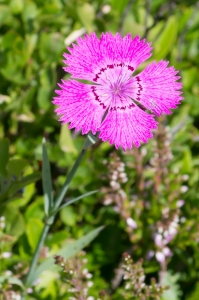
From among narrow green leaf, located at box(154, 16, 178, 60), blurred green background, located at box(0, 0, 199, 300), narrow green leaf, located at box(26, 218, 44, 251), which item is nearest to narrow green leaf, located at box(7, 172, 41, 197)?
blurred green background, located at box(0, 0, 199, 300)

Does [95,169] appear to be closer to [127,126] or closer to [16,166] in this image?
[16,166]

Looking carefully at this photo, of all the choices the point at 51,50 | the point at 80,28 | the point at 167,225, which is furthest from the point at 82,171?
the point at 80,28

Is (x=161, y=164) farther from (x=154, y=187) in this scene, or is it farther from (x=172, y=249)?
(x=172, y=249)

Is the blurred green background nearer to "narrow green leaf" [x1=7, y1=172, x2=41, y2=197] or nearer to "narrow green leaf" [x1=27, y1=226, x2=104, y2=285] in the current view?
"narrow green leaf" [x1=7, y1=172, x2=41, y2=197]

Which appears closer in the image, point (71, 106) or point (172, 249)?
point (71, 106)

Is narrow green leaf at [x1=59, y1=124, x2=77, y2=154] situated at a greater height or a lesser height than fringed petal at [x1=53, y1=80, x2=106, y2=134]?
greater

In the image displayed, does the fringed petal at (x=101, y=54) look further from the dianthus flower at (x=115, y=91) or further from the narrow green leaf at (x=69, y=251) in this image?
the narrow green leaf at (x=69, y=251)
